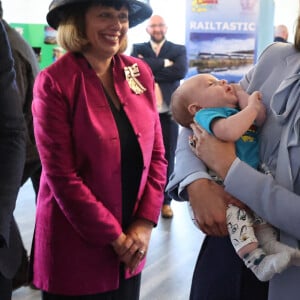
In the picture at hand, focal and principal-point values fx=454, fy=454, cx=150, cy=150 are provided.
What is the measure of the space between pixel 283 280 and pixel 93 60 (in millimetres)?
1132

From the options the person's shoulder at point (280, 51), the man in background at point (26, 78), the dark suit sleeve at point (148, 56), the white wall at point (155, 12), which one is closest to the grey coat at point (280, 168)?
the person's shoulder at point (280, 51)

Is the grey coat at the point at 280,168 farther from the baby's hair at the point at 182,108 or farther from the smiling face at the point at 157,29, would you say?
the smiling face at the point at 157,29

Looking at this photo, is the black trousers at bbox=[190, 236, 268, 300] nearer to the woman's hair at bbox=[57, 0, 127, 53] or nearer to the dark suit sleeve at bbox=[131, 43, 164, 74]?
the woman's hair at bbox=[57, 0, 127, 53]

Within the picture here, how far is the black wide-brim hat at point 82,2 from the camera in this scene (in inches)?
69.1

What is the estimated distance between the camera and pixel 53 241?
1717 millimetres

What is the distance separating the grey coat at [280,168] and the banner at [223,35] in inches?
157

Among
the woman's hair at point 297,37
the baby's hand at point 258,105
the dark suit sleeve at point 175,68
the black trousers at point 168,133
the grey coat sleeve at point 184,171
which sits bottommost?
the black trousers at point 168,133

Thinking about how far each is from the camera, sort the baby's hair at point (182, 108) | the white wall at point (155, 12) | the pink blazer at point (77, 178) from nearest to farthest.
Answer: the baby's hair at point (182, 108) < the pink blazer at point (77, 178) < the white wall at point (155, 12)

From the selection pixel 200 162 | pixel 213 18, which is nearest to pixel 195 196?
pixel 200 162

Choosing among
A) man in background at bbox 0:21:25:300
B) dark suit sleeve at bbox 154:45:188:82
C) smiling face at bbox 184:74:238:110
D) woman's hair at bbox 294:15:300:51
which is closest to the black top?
smiling face at bbox 184:74:238:110

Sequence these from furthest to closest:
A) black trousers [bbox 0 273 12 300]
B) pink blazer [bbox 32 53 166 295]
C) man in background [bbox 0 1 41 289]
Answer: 1. man in background [bbox 0 1 41 289]
2. pink blazer [bbox 32 53 166 295]
3. black trousers [bbox 0 273 12 300]

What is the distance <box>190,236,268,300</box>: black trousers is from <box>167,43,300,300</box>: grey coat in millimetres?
101

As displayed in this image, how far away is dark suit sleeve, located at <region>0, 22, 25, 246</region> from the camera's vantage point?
1.22 metres

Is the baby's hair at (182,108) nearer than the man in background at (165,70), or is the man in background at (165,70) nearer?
the baby's hair at (182,108)
